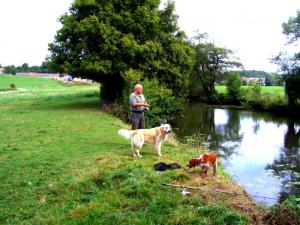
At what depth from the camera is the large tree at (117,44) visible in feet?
89.1

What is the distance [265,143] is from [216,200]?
16.5m

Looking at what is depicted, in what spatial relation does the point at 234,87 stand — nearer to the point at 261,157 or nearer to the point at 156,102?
the point at 156,102

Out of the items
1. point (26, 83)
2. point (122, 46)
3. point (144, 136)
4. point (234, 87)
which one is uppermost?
point (122, 46)

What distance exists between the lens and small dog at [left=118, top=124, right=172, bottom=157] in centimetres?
1213

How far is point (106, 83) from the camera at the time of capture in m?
32.8

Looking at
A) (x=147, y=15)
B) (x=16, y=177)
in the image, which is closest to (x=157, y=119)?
(x=147, y=15)

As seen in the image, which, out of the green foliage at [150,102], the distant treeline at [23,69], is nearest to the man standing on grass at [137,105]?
the green foliage at [150,102]

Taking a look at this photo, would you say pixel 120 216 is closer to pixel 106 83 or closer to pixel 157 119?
pixel 157 119

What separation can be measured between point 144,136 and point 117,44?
16.6 meters

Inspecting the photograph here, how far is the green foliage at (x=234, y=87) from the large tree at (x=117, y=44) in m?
29.6

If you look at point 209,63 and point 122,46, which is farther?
point 209,63

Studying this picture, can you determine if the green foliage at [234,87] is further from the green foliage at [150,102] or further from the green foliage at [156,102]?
the green foliage at [150,102]

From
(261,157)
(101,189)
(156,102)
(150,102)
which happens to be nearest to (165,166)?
(101,189)

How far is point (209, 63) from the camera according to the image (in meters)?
64.2
